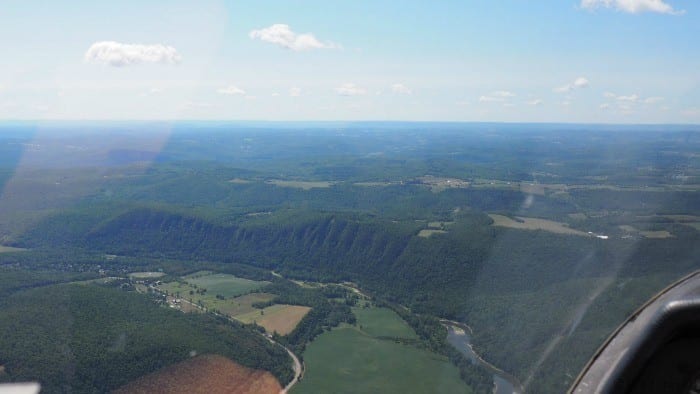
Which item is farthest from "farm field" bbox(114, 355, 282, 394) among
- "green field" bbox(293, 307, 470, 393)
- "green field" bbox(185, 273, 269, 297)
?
"green field" bbox(185, 273, 269, 297)

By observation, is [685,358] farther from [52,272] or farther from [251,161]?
[251,161]

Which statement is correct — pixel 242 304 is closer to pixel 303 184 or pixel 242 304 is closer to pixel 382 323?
pixel 382 323

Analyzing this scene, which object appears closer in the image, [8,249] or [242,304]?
[242,304]

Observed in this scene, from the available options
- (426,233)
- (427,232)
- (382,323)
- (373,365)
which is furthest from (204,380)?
(427,232)

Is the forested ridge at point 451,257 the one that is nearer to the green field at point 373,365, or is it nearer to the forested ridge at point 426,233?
the forested ridge at point 426,233

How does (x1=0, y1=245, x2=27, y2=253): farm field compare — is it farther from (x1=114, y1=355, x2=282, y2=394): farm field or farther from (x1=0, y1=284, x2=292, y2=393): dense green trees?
(x1=114, y1=355, x2=282, y2=394): farm field

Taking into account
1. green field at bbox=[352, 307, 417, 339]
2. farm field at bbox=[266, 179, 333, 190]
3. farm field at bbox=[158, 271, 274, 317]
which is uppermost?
farm field at bbox=[266, 179, 333, 190]
